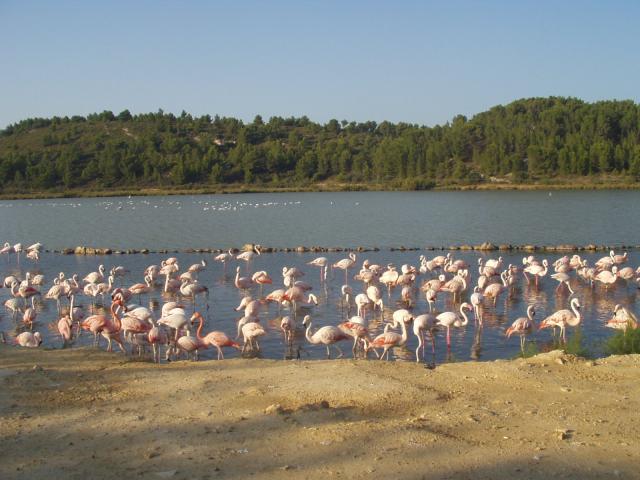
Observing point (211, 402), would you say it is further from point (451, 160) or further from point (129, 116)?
point (129, 116)

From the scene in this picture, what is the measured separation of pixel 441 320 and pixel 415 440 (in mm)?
5810

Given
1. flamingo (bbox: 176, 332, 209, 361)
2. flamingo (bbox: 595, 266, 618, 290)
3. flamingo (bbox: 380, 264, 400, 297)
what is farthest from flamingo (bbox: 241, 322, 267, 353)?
flamingo (bbox: 595, 266, 618, 290)

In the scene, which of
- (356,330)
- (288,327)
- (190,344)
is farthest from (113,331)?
(356,330)

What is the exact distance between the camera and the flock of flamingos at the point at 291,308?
11.5 metres

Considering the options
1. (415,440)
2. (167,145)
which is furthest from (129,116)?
(415,440)

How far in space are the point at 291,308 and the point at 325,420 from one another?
29.8ft

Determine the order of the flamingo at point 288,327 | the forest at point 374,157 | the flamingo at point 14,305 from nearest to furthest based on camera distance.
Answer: the flamingo at point 288,327, the flamingo at point 14,305, the forest at point 374,157

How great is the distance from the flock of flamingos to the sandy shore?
207 centimetres

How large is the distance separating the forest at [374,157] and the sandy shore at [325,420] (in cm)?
6682

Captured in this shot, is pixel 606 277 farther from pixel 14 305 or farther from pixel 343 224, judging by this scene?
pixel 343 224

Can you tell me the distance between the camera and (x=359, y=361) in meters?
9.48

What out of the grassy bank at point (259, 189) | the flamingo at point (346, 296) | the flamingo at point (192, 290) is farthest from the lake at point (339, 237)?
the grassy bank at point (259, 189)

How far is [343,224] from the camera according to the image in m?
37.8

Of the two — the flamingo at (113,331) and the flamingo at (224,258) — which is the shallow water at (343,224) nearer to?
the flamingo at (224,258)
